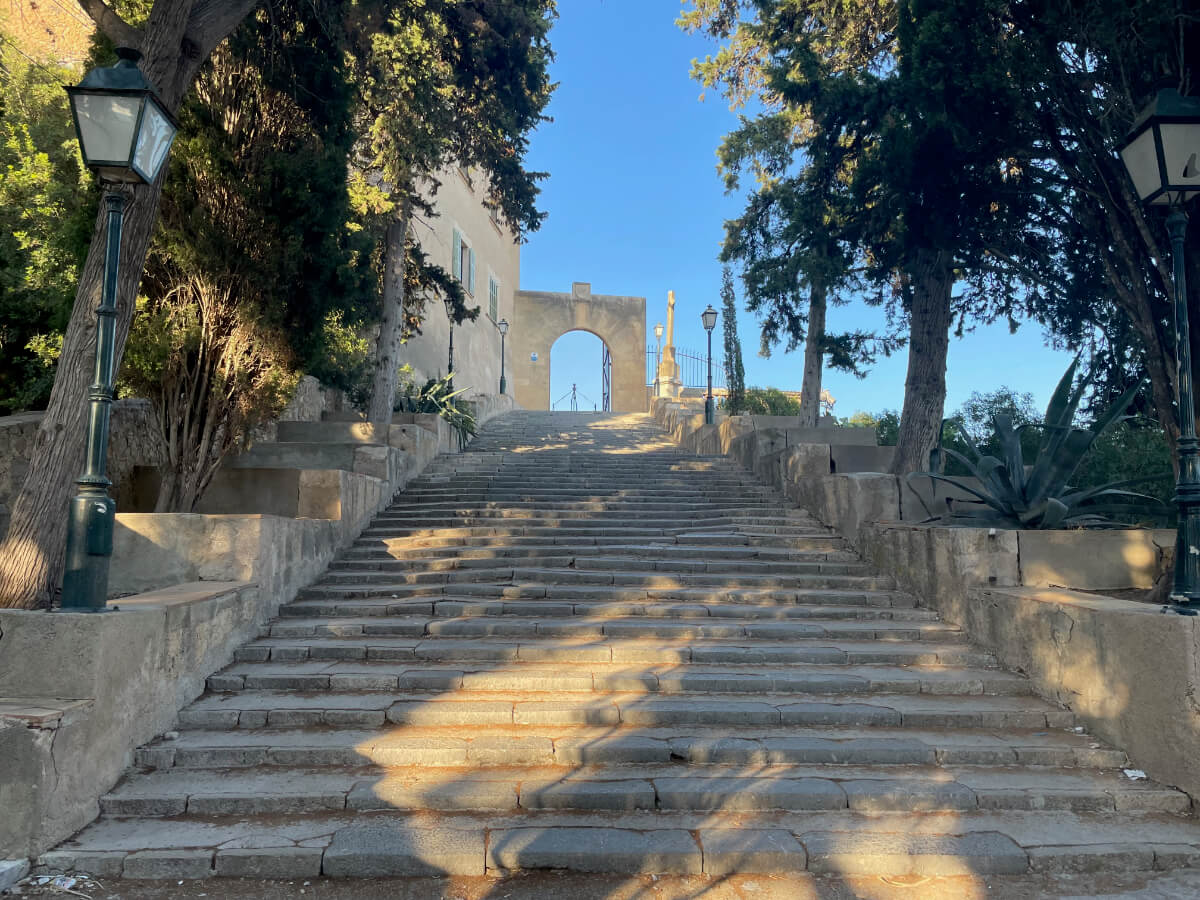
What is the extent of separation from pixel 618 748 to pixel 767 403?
16.2m

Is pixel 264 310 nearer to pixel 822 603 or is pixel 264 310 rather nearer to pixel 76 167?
pixel 76 167

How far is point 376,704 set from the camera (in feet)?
13.5

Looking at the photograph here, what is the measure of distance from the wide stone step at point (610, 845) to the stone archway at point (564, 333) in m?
26.2

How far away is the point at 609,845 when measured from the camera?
2.94 metres

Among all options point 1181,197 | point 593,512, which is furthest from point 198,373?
point 1181,197

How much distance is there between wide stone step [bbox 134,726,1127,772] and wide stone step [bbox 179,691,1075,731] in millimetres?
88

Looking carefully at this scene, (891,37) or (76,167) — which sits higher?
(891,37)

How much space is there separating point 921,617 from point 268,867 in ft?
16.3

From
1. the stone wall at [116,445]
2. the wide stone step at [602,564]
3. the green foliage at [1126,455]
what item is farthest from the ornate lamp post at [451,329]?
the green foliage at [1126,455]

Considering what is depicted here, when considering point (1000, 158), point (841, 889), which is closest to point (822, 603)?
point (841, 889)

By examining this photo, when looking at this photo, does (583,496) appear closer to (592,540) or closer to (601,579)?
(592,540)

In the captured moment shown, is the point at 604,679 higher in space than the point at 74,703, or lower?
lower

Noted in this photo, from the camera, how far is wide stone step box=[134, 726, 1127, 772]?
11.8 ft

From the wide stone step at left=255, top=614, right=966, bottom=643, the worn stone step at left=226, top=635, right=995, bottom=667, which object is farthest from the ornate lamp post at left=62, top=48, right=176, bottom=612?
the wide stone step at left=255, top=614, right=966, bottom=643
